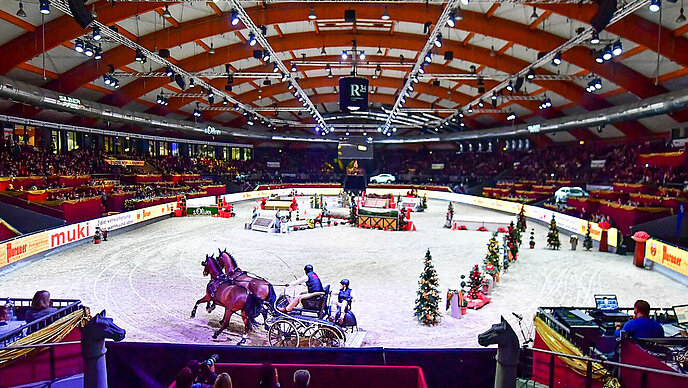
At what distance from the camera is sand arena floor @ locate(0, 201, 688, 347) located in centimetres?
969

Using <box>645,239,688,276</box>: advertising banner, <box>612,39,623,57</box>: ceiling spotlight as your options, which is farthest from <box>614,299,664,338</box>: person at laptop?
<box>612,39,623,57</box>: ceiling spotlight

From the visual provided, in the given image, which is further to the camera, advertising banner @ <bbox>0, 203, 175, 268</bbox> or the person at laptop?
advertising banner @ <bbox>0, 203, 175, 268</bbox>

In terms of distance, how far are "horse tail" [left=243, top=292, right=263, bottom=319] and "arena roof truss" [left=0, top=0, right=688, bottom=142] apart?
37.2ft

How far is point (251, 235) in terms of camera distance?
74.2 feet

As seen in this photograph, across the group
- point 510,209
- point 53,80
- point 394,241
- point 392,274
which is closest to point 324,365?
point 392,274

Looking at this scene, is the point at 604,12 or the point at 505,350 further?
the point at 604,12

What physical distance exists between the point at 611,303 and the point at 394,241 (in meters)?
13.5

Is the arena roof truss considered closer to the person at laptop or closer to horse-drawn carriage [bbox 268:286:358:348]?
horse-drawn carriage [bbox 268:286:358:348]

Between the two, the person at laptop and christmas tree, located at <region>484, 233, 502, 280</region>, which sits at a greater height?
the person at laptop

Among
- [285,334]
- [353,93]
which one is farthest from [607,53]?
[285,334]

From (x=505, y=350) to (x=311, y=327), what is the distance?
4344 millimetres

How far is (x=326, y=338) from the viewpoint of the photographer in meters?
7.98

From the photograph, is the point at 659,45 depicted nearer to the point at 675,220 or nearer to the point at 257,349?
the point at 675,220

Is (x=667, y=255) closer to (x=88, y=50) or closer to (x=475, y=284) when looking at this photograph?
(x=475, y=284)
